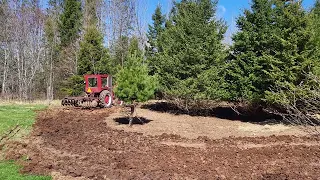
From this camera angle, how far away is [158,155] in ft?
30.7

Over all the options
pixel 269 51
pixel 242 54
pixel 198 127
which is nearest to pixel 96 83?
pixel 198 127

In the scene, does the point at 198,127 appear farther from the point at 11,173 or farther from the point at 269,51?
the point at 11,173

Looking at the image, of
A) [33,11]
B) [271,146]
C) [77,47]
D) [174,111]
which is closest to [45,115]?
[174,111]

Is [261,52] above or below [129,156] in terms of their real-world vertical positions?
above

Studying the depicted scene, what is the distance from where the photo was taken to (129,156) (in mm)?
9227

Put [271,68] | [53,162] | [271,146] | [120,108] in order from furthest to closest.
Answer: [120,108] → [271,68] → [271,146] → [53,162]

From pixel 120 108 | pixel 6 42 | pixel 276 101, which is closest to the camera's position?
pixel 276 101

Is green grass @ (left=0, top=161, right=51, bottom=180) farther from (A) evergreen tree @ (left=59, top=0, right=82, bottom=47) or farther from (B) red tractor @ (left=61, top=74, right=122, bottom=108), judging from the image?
(A) evergreen tree @ (left=59, top=0, right=82, bottom=47)

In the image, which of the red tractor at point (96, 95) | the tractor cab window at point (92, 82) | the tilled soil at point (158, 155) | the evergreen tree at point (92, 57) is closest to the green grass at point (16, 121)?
the tilled soil at point (158, 155)

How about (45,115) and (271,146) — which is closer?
(271,146)

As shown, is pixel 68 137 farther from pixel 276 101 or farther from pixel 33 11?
pixel 33 11

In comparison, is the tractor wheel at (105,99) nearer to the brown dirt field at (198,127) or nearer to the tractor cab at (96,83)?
the tractor cab at (96,83)

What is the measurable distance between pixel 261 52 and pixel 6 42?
25.6m

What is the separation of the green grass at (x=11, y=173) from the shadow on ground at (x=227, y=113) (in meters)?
11.6
